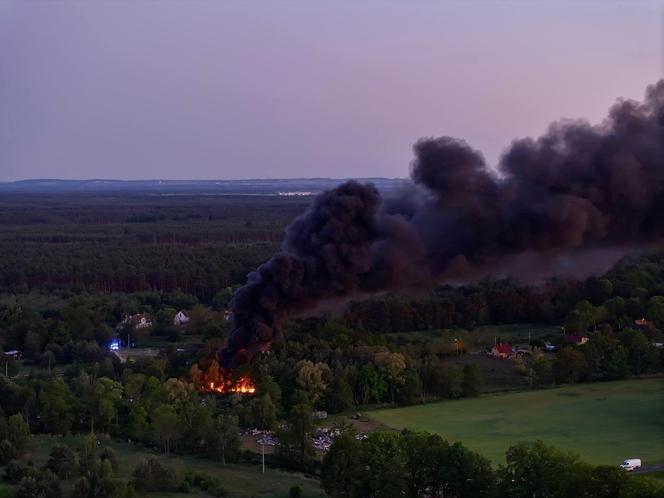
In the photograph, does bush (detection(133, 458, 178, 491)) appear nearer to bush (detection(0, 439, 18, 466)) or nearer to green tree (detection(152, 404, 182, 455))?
green tree (detection(152, 404, 182, 455))

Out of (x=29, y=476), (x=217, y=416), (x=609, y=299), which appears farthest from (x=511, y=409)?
(x=609, y=299)

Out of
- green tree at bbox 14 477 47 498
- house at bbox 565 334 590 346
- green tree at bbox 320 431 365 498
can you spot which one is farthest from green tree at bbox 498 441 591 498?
house at bbox 565 334 590 346

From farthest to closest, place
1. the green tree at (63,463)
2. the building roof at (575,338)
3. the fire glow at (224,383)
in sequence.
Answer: the building roof at (575,338) < the fire glow at (224,383) < the green tree at (63,463)

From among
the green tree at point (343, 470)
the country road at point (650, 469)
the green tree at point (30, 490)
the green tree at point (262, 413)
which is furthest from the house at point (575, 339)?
the green tree at point (30, 490)

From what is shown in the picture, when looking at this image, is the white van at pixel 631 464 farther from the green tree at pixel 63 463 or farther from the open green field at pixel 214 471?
the green tree at pixel 63 463

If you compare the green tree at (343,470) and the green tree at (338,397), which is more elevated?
the green tree at (343,470)
